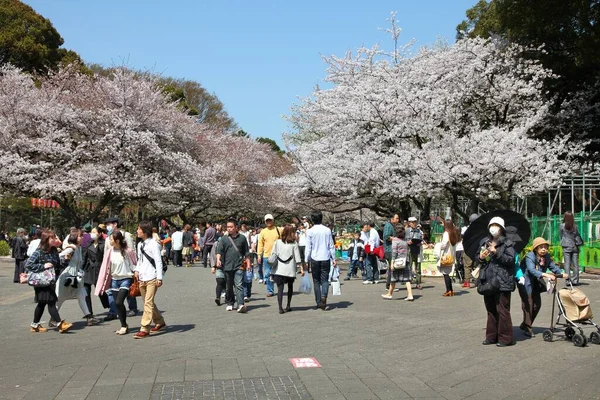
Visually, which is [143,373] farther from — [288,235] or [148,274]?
[288,235]

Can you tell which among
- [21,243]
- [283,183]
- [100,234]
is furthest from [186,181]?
[100,234]

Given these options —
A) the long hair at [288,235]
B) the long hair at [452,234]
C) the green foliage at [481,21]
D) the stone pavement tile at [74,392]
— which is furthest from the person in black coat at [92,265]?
the green foliage at [481,21]

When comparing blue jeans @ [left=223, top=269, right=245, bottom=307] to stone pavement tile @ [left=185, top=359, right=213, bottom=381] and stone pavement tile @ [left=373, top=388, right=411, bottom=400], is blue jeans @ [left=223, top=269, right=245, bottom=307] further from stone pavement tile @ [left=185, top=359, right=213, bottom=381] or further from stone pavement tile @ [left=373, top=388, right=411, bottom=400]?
stone pavement tile @ [left=373, top=388, right=411, bottom=400]

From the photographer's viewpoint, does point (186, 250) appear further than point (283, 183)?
No

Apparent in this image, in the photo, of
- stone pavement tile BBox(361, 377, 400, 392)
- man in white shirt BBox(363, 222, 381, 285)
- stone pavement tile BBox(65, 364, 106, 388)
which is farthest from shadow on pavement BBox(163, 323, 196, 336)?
man in white shirt BBox(363, 222, 381, 285)

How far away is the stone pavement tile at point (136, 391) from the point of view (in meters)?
6.23

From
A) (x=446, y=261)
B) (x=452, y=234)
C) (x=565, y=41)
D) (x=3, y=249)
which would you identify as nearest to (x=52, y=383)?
(x=446, y=261)

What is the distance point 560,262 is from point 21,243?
1572 cm

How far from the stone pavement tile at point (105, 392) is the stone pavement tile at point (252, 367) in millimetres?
1279

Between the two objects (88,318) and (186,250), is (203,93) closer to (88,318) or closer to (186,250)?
(186,250)

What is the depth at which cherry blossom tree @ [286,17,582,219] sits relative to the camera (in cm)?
2369

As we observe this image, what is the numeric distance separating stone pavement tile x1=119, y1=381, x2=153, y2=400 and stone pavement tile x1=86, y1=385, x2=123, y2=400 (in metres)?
0.05

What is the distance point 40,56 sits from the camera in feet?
157

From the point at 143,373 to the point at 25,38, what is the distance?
149ft
